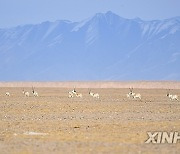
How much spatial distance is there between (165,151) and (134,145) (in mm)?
1483

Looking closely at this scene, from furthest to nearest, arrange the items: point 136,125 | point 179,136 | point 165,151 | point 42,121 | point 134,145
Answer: point 42,121
point 136,125
point 179,136
point 134,145
point 165,151

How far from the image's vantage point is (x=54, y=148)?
15422 mm

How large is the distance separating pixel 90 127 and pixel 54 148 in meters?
6.24

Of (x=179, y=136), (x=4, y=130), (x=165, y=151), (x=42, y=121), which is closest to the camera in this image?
(x=165, y=151)

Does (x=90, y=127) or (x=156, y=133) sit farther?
(x=90, y=127)

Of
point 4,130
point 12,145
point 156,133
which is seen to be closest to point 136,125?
point 156,133

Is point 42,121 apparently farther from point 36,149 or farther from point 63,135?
point 36,149

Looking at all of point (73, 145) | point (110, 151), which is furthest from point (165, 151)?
point (73, 145)

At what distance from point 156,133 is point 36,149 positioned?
521 centimetres

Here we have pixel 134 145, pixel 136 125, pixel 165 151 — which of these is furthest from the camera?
pixel 136 125

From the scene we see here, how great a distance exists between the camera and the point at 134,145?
15.9 metres

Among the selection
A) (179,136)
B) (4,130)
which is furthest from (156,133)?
(4,130)

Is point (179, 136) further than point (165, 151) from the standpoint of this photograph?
Yes

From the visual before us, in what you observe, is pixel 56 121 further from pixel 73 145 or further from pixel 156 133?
pixel 73 145
